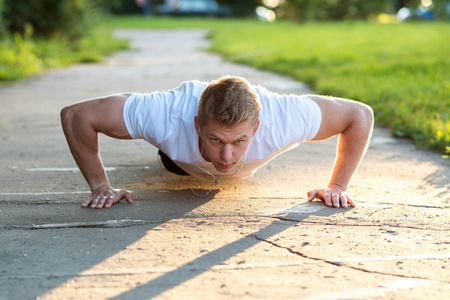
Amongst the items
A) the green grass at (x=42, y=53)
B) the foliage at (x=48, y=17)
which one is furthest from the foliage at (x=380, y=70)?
the foliage at (x=48, y=17)

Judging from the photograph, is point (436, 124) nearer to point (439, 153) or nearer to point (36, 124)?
point (439, 153)

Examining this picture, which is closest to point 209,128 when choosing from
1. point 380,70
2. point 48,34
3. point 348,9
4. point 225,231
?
point 225,231

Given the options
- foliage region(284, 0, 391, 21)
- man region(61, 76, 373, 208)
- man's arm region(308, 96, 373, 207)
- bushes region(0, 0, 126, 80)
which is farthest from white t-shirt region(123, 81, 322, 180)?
foliage region(284, 0, 391, 21)

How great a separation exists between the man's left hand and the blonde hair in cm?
81

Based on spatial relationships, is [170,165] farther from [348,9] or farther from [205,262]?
[348,9]

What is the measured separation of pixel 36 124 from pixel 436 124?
4.19 meters

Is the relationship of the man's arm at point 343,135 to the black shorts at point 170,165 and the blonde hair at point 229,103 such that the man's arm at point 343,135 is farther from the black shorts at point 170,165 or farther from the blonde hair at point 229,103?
the black shorts at point 170,165

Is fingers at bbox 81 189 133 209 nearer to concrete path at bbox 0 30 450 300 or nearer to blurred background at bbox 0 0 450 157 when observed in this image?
concrete path at bbox 0 30 450 300

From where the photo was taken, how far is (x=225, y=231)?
3309 mm

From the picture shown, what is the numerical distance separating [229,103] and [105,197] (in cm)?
107

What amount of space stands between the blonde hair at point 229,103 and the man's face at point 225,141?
0.04 m

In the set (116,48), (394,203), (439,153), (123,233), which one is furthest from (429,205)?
(116,48)

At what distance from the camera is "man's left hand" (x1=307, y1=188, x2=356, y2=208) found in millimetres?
3801

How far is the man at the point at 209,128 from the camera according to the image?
3.36 meters
